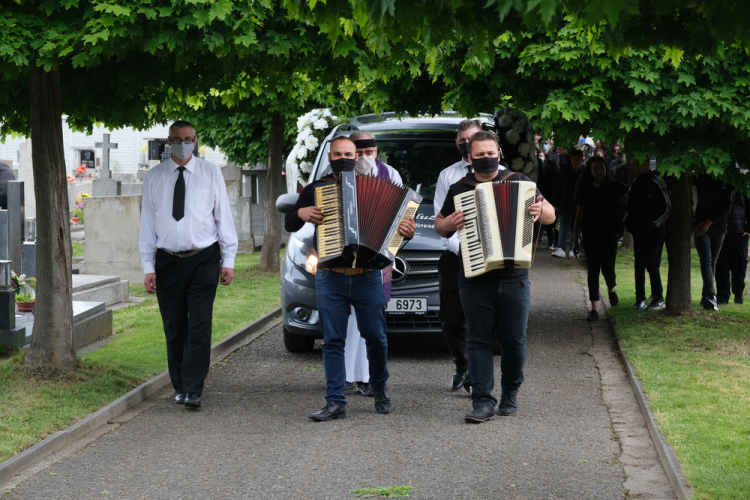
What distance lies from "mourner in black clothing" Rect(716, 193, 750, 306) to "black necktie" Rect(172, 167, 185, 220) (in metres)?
7.96

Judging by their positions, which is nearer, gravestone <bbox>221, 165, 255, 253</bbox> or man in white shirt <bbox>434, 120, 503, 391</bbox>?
man in white shirt <bbox>434, 120, 503, 391</bbox>

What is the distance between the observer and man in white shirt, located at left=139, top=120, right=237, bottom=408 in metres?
6.89

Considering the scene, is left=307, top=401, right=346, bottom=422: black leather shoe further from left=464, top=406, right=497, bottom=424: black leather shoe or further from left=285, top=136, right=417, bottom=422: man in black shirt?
left=464, top=406, right=497, bottom=424: black leather shoe

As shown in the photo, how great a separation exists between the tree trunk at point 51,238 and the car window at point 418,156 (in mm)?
2856

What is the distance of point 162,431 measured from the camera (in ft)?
20.9

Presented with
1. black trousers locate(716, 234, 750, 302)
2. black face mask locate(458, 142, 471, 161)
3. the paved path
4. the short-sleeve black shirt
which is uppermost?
black face mask locate(458, 142, 471, 161)

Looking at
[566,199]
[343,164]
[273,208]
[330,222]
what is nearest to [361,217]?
Answer: [330,222]

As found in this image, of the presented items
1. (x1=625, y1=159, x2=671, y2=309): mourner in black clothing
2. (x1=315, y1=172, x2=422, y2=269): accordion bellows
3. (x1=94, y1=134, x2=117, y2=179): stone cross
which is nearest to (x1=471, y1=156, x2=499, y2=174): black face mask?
(x1=315, y1=172, x2=422, y2=269): accordion bellows

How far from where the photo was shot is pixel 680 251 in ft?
35.2

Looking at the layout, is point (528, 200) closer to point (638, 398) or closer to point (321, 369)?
point (638, 398)

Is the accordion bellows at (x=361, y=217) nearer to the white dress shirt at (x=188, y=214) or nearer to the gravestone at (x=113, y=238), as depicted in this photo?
the white dress shirt at (x=188, y=214)

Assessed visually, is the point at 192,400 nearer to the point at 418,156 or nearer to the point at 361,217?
the point at 361,217

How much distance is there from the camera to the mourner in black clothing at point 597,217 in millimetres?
11023

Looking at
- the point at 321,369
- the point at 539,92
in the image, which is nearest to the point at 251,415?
the point at 321,369
